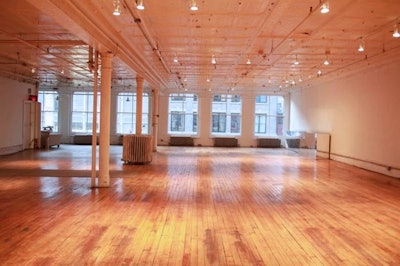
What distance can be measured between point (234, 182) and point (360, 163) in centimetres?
550

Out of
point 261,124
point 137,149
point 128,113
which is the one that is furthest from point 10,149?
point 261,124

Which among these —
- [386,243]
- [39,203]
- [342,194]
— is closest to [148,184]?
[39,203]

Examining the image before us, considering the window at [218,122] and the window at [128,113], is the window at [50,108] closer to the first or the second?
the window at [128,113]

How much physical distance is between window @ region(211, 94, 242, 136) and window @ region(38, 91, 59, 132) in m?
9.17

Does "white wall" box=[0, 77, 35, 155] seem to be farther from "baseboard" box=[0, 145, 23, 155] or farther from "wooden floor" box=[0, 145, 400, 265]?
"wooden floor" box=[0, 145, 400, 265]

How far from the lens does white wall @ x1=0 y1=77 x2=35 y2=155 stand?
48.8 feet

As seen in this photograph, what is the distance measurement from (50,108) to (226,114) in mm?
10289

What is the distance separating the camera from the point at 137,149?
11.9 meters

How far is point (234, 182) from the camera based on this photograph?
895 centimetres

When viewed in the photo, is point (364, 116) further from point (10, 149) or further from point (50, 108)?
point (50, 108)

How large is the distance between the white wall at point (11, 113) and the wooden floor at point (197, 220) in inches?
226

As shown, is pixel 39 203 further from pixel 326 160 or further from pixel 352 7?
pixel 326 160

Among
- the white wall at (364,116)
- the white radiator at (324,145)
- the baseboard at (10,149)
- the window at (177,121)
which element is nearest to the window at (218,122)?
the window at (177,121)

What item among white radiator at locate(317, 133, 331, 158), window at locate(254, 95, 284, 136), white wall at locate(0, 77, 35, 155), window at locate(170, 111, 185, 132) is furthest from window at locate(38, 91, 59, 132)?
white radiator at locate(317, 133, 331, 158)
